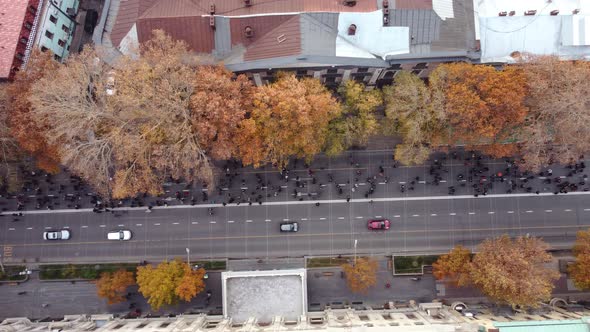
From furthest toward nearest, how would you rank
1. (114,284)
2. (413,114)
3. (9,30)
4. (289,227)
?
1. (289,227)
2. (114,284)
3. (9,30)
4. (413,114)

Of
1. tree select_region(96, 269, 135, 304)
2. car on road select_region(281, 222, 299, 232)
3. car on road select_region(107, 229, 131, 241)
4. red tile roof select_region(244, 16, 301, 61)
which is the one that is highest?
red tile roof select_region(244, 16, 301, 61)

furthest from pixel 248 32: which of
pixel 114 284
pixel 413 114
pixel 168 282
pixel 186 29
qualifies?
pixel 114 284

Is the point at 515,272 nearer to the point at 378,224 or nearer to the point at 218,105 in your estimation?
the point at 378,224

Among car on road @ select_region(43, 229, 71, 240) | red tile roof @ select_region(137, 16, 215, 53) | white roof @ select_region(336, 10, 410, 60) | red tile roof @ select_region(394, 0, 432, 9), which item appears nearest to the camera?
red tile roof @ select_region(137, 16, 215, 53)

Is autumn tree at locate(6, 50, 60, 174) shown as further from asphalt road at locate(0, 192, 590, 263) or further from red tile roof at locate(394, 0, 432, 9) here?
red tile roof at locate(394, 0, 432, 9)

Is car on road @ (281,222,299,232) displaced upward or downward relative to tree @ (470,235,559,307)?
upward

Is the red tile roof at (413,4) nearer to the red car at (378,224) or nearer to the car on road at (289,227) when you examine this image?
the red car at (378,224)

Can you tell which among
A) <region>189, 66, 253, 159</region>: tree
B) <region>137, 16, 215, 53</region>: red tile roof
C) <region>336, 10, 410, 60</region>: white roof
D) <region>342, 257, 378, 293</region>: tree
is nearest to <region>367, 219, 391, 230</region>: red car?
<region>342, 257, 378, 293</region>: tree
